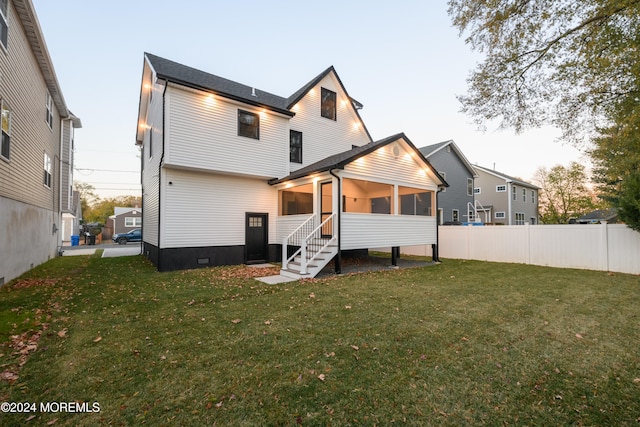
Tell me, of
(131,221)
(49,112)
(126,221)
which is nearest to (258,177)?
(49,112)

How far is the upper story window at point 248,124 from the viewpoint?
1066cm

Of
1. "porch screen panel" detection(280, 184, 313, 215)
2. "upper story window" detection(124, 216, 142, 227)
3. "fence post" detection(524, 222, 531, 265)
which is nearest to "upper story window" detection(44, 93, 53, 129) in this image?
"porch screen panel" detection(280, 184, 313, 215)

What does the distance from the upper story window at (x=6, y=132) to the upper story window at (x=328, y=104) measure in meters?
10.3

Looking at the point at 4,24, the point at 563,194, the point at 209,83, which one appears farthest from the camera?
the point at 563,194

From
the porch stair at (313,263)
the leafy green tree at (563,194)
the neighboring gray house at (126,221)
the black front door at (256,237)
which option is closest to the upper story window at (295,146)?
the black front door at (256,237)

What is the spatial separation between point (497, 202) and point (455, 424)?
96.4 ft

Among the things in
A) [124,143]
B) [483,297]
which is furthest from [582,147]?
[124,143]

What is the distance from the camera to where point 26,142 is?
905cm

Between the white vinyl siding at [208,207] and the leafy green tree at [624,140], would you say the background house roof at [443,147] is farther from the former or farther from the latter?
the white vinyl siding at [208,207]

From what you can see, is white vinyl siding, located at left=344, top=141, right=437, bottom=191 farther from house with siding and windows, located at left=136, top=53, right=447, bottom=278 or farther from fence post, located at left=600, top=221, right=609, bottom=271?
fence post, located at left=600, top=221, right=609, bottom=271

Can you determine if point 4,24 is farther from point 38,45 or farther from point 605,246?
point 605,246

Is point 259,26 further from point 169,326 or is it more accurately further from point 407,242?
point 169,326

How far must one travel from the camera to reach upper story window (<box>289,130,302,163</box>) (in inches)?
480

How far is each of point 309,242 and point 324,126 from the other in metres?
6.24
